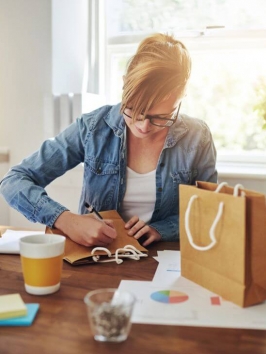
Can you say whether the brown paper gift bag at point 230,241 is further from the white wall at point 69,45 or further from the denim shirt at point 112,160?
the white wall at point 69,45

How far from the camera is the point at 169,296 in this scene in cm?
94

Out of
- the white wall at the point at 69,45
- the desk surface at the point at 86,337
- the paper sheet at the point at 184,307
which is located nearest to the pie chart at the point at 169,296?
the paper sheet at the point at 184,307

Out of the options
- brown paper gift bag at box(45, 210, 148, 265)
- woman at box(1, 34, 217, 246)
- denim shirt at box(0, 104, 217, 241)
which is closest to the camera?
brown paper gift bag at box(45, 210, 148, 265)

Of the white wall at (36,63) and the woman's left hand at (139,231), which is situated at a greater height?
the white wall at (36,63)

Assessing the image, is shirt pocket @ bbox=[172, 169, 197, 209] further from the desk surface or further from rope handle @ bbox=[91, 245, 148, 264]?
the desk surface

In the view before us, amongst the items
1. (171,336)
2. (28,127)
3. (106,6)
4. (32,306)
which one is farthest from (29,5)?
(171,336)

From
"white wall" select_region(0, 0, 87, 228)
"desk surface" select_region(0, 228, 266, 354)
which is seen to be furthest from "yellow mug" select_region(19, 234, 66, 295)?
"white wall" select_region(0, 0, 87, 228)

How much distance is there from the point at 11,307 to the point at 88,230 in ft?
1.34

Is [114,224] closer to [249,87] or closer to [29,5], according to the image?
[249,87]

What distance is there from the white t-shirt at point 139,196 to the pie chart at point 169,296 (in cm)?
60

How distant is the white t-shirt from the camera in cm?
155

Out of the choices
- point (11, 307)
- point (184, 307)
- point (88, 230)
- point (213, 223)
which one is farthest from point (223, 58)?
point (11, 307)

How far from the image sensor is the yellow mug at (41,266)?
3.05 feet

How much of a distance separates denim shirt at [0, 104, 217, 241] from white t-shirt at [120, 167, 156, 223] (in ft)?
0.06
